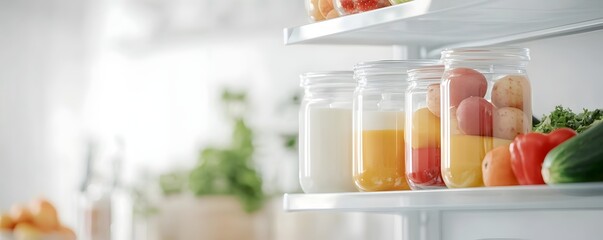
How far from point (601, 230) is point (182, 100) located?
175 cm

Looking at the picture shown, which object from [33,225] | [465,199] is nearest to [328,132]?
[465,199]

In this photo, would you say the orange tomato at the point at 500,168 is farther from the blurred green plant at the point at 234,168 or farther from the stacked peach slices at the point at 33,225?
the stacked peach slices at the point at 33,225

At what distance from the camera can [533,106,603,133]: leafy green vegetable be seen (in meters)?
1.41

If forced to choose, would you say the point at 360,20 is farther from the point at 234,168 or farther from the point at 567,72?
the point at 234,168

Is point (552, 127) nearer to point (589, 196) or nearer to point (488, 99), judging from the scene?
point (488, 99)

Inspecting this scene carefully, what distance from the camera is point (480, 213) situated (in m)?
1.82

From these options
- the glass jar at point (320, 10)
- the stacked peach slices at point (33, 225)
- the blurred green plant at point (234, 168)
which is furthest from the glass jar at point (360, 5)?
the stacked peach slices at point (33, 225)

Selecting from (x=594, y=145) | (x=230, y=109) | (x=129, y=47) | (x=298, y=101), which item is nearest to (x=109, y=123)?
(x=129, y=47)

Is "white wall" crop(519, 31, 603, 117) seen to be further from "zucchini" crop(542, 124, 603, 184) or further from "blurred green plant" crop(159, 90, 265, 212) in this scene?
"blurred green plant" crop(159, 90, 265, 212)

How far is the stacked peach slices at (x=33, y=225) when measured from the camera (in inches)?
107

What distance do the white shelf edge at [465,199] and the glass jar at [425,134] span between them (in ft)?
0.20

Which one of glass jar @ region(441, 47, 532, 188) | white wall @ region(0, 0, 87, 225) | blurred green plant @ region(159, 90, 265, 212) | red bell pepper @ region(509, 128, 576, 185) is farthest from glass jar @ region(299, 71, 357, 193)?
white wall @ region(0, 0, 87, 225)

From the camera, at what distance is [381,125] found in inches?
61.3

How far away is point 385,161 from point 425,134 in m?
0.10
